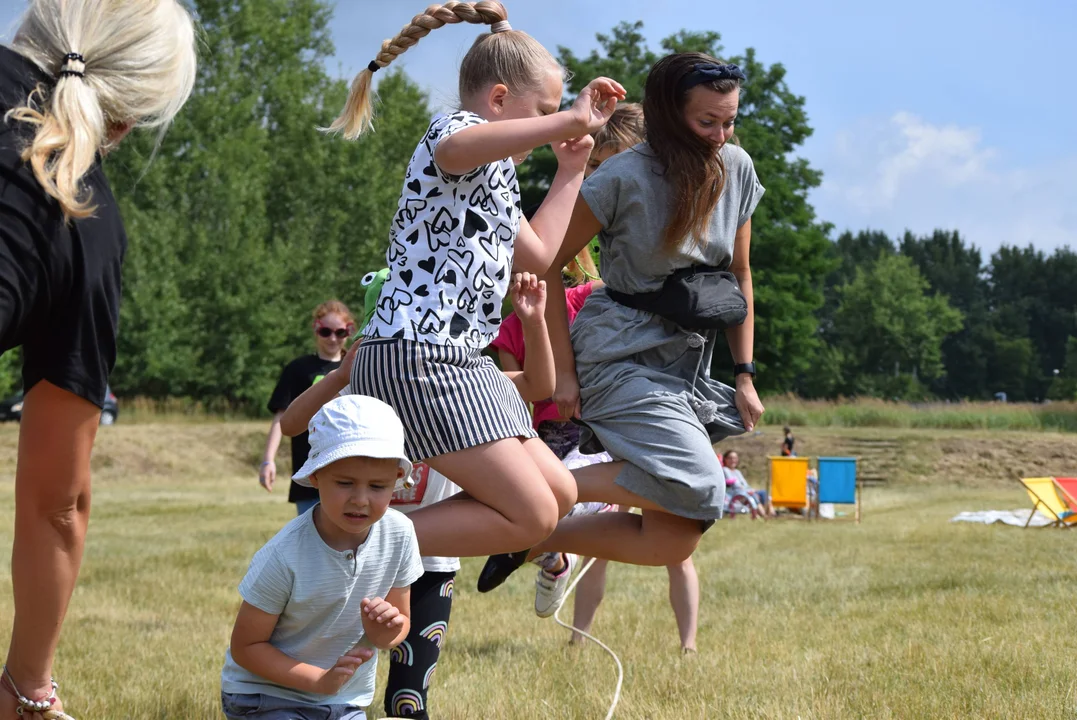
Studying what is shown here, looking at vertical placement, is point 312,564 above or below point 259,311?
below

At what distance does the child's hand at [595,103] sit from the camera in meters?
3.40

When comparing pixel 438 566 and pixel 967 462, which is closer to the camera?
pixel 438 566

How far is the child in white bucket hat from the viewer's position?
3.02 metres

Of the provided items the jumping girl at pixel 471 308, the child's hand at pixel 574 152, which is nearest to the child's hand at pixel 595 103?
the jumping girl at pixel 471 308

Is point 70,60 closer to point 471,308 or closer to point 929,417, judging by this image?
point 471,308

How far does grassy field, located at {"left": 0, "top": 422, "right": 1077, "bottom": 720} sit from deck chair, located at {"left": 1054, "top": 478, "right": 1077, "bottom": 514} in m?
1.28

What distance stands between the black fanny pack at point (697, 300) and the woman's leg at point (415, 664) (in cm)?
135

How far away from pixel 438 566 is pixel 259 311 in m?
35.3

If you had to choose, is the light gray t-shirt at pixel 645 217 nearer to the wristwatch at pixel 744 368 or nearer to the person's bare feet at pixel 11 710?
the wristwatch at pixel 744 368

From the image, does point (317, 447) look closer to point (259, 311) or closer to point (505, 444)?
point (505, 444)

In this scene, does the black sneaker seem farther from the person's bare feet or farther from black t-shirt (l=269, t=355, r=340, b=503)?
black t-shirt (l=269, t=355, r=340, b=503)

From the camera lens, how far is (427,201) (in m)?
3.58

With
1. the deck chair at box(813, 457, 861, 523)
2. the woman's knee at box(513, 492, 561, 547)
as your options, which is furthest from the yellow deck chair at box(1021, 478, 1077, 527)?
the woman's knee at box(513, 492, 561, 547)

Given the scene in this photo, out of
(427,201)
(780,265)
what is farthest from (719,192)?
(780,265)
